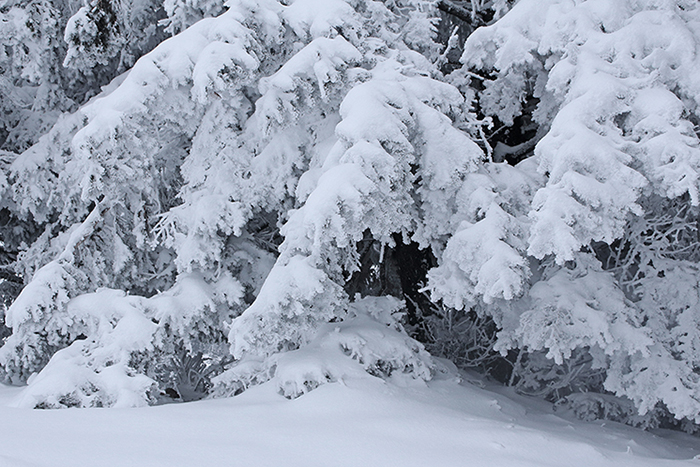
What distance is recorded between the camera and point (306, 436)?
125 inches

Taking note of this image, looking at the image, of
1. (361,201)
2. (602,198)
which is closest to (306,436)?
(361,201)

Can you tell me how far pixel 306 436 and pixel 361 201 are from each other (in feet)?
5.00

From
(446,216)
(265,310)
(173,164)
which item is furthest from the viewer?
(173,164)

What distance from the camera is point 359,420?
3502 mm

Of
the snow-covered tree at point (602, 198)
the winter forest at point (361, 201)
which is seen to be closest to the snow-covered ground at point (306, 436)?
the winter forest at point (361, 201)

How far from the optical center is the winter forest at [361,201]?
3.96m

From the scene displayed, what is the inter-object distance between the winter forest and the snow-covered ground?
298 mm

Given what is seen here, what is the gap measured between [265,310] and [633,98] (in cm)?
300

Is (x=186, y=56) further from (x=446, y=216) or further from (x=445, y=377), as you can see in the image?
(x=445, y=377)

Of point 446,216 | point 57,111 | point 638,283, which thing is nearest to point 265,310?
point 446,216

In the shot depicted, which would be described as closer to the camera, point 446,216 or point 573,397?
point 446,216

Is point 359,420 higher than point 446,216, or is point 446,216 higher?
point 446,216

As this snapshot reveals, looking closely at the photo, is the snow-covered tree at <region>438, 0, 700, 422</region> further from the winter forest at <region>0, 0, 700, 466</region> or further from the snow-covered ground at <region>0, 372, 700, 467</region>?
the snow-covered ground at <region>0, 372, 700, 467</region>

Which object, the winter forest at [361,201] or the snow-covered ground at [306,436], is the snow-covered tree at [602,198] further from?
the snow-covered ground at [306,436]
